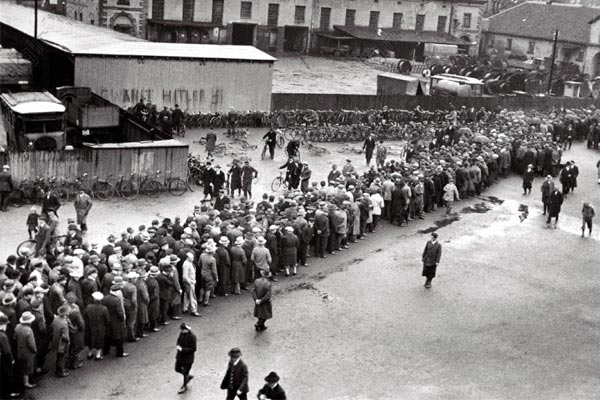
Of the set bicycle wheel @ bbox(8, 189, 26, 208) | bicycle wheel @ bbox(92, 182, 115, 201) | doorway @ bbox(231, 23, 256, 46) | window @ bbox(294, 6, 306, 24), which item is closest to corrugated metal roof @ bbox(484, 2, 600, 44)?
window @ bbox(294, 6, 306, 24)

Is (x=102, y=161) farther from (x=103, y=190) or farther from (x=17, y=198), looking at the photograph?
(x=17, y=198)

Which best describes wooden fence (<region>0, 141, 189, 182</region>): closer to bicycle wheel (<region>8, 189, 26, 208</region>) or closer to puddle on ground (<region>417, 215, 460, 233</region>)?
bicycle wheel (<region>8, 189, 26, 208</region>)

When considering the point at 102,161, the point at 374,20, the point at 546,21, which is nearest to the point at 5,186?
the point at 102,161

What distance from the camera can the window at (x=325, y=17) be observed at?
74169 millimetres

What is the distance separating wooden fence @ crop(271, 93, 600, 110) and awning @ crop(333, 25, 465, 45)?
2226 cm

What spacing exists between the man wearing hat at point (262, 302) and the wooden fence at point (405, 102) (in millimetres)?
26775

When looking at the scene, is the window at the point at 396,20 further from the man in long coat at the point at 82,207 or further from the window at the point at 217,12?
the man in long coat at the point at 82,207

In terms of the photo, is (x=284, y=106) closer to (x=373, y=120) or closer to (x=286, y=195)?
(x=373, y=120)

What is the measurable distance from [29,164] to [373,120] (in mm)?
21355

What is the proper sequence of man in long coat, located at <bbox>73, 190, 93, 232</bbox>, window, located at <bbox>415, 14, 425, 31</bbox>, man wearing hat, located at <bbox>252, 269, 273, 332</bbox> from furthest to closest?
window, located at <bbox>415, 14, 425, 31</bbox> < man in long coat, located at <bbox>73, 190, 93, 232</bbox> < man wearing hat, located at <bbox>252, 269, 273, 332</bbox>

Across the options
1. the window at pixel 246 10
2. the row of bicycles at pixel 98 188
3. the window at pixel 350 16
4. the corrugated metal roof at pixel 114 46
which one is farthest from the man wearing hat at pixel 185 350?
the window at pixel 350 16

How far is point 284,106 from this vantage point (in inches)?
1740

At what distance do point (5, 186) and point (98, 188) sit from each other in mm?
3316

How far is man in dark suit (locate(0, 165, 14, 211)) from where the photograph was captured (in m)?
25.1
